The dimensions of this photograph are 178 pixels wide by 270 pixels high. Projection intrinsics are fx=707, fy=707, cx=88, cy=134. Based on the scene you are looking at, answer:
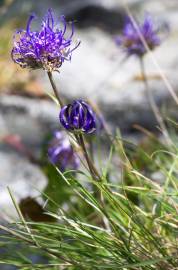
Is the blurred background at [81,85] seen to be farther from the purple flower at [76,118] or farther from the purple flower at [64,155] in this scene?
the purple flower at [76,118]

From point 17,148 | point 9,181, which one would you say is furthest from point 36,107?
point 9,181

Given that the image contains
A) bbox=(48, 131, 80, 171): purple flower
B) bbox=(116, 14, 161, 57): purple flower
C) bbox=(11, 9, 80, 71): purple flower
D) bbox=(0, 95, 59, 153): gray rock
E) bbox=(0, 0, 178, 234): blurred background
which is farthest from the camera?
A: bbox=(0, 95, 59, 153): gray rock

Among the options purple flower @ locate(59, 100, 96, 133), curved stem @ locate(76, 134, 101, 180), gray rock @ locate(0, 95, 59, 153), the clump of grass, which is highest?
gray rock @ locate(0, 95, 59, 153)

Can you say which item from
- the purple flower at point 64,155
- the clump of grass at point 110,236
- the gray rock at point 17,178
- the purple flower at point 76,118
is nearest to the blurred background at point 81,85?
the gray rock at point 17,178

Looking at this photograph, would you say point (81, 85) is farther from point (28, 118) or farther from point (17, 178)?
point (17, 178)

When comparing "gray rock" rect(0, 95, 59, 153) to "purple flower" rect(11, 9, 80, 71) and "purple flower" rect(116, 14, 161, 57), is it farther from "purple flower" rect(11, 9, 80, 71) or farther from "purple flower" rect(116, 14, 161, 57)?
"purple flower" rect(11, 9, 80, 71)

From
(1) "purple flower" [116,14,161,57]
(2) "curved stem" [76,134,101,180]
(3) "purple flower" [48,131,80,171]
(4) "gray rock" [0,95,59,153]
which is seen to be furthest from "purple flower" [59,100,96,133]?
(4) "gray rock" [0,95,59,153]

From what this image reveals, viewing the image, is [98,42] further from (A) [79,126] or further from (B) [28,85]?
(A) [79,126]

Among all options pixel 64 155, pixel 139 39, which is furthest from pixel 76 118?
pixel 139 39
